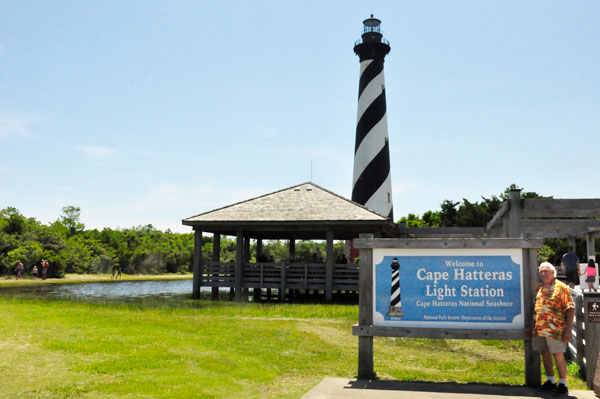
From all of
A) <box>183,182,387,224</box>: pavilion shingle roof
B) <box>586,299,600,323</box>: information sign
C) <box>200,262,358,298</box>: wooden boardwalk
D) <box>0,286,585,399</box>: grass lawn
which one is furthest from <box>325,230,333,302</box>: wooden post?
<box>586,299,600,323</box>: information sign

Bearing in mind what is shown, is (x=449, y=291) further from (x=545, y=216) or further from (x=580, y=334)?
(x=545, y=216)

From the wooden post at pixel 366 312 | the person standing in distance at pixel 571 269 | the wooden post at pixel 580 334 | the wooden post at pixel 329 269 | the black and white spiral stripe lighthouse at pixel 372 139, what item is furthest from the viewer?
the black and white spiral stripe lighthouse at pixel 372 139

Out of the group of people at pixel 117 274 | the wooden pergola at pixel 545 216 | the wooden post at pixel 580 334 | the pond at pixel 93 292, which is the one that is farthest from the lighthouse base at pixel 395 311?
the group of people at pixel 117 274

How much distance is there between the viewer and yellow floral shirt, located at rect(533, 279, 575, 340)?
5.37m

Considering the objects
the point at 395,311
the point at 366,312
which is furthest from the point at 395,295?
the point at 366,312

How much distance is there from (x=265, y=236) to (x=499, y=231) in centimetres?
1230

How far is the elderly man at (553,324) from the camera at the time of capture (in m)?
5.30

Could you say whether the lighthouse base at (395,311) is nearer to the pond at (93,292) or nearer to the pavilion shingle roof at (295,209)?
the pavilion shingle roof at (295,209)

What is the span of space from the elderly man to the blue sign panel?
328 mm

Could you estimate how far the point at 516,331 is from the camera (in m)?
5.80

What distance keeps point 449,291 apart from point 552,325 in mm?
1146

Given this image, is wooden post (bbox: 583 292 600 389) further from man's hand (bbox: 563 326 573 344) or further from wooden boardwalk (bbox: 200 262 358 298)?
wooden boardwalk (bbox: 200 262 358 298)

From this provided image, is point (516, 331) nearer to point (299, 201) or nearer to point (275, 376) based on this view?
point (275, 376)

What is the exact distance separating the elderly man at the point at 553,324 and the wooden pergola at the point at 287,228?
11569mm
